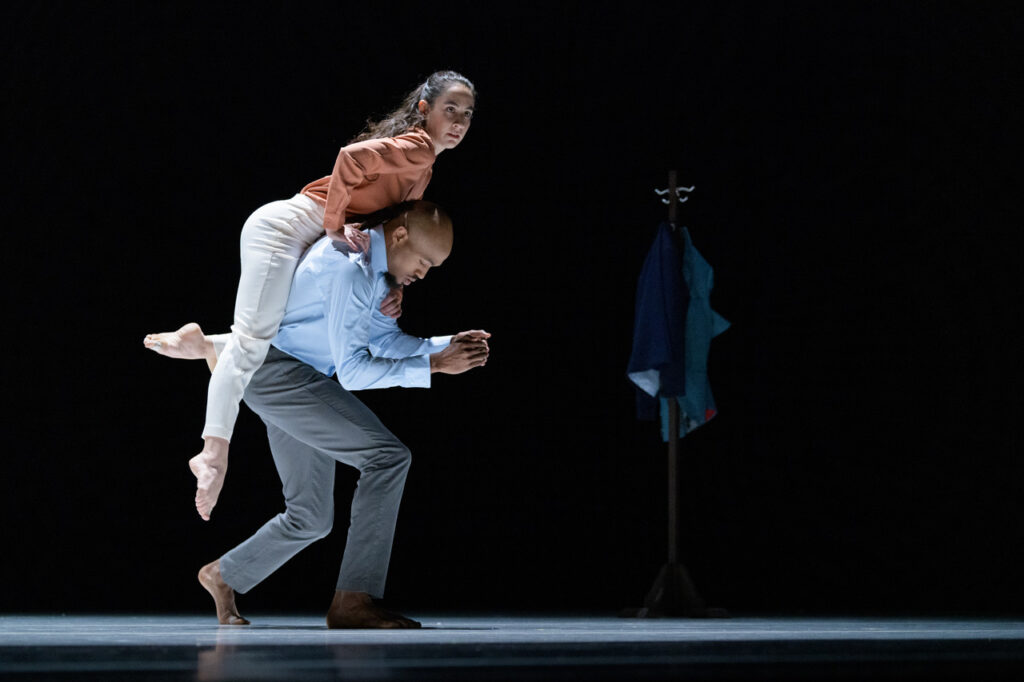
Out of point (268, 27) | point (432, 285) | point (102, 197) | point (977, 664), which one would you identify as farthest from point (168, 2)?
point (977, 664)

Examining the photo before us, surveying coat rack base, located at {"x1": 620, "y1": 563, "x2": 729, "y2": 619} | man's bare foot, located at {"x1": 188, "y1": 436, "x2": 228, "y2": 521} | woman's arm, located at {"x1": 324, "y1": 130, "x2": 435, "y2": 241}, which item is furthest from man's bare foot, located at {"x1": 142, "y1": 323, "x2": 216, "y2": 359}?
coat rack base, located at {"x1": 620, "y1": 563, "x2": 729, "y2": 619}

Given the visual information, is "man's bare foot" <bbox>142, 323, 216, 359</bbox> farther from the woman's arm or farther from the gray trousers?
the woman's arm

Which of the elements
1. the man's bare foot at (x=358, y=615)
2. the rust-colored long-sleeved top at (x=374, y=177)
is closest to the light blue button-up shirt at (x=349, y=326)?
the rust-colored long-sleeved top at (x=374, y=177)

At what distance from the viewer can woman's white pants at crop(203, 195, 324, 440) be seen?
2.82m

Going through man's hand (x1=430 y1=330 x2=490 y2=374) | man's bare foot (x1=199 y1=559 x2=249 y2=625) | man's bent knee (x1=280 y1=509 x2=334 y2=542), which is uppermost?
man's hand (x1=430 y1=330 x2=490 y2=374)

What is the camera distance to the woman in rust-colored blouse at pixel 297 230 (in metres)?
2.80

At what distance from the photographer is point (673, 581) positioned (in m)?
4.09

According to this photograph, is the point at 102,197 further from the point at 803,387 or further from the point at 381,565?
the point at 803,387

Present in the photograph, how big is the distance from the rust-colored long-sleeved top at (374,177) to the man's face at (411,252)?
136 mm

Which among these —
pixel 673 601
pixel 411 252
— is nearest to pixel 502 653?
pixel 411 252

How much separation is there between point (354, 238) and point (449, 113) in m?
0.45

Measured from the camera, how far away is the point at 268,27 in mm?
4719

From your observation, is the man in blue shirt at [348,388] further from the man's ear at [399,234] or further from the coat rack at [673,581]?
the coat rack at [673,581]

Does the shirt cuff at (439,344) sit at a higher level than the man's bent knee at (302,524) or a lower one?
higher
